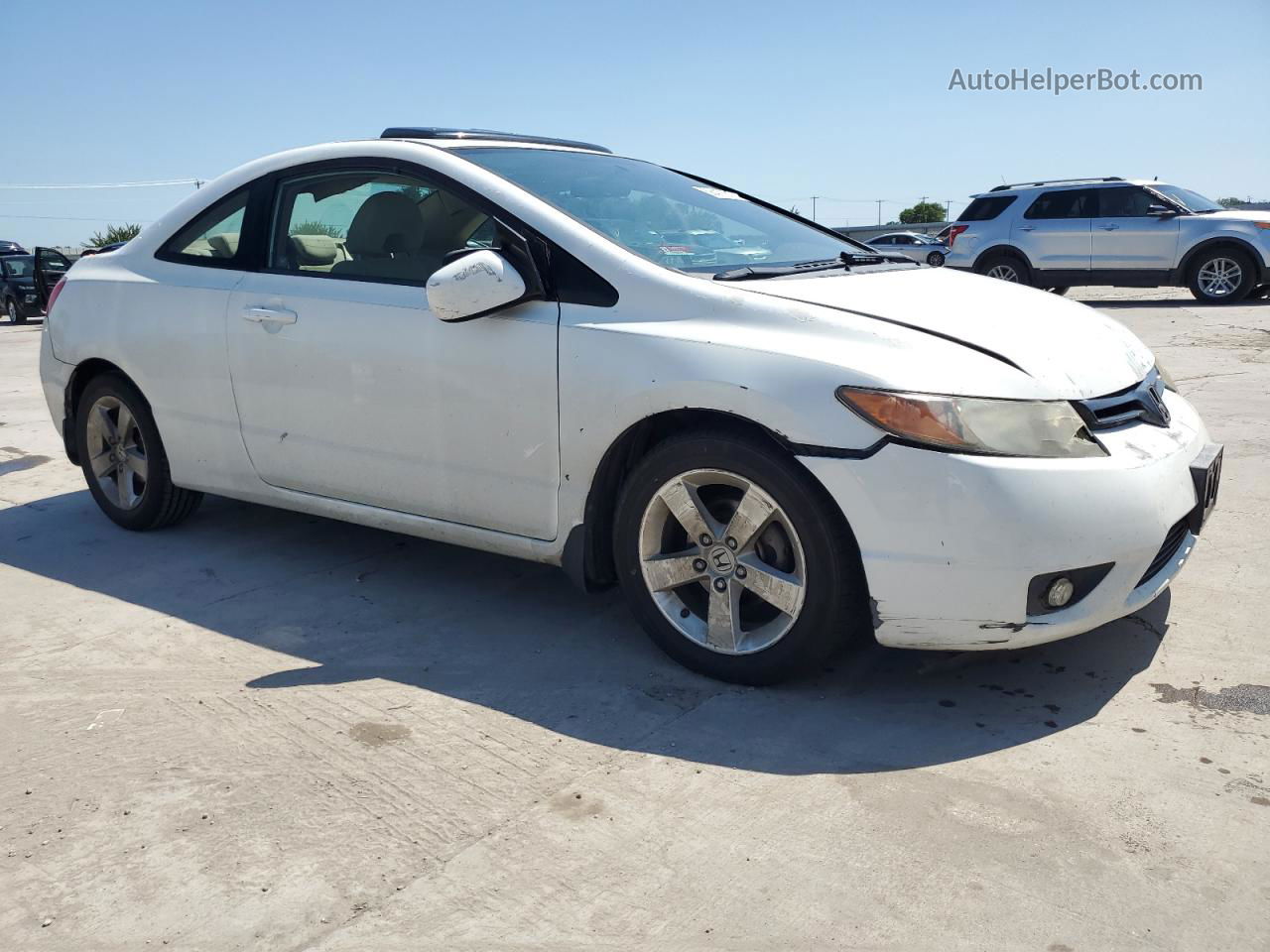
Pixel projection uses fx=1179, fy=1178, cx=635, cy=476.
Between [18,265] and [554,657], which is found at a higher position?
[18,265]

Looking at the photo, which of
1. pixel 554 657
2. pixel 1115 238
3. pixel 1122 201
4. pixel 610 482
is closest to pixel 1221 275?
pixel 1115 238

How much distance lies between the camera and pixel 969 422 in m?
3.01

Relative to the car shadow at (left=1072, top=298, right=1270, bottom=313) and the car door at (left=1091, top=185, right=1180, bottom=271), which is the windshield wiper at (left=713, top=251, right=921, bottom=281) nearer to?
the car shadow at (left=1072, top=298, right=1270, bottom=313)

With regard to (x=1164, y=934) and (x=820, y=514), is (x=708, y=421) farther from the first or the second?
(x=1164, y=934)

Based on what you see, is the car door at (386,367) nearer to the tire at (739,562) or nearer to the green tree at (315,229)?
the green tree at (315,229)

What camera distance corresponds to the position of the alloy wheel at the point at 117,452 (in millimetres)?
5078

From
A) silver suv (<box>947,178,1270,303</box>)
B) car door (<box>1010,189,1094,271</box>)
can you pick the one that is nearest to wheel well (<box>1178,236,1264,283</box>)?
silver suv (<box>947,178,1270,303</box>)

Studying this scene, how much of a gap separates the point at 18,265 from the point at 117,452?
69.1ft

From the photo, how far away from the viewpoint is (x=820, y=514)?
124 inches

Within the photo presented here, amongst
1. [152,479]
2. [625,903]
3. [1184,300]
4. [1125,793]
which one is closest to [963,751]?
[1125,793]

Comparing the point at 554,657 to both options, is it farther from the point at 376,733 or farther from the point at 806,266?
the point at 806,266

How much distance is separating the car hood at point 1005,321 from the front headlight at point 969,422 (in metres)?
0.13

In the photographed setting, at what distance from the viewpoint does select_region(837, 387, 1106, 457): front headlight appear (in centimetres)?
300

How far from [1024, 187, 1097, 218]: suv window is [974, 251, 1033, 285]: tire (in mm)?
601
